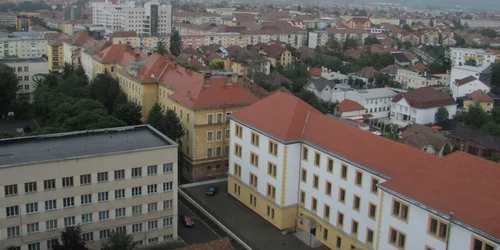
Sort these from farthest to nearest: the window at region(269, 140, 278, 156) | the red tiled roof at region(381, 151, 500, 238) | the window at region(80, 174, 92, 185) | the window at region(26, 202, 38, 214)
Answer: the window at region(269, 140, 278, 156) → the window at region(80, 174, 92, 185) → the window at region(26, 202, 38, 214) → the red tiled roof at region(381, 151, 500, 238)

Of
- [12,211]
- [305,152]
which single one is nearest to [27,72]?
[12,211]

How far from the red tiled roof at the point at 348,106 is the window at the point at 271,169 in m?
36.8

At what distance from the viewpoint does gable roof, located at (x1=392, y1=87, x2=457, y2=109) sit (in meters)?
70.9

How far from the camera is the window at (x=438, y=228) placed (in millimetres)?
23422

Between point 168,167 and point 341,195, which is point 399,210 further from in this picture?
point 168,167

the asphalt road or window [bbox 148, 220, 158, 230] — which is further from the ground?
window [bbox 148, 220, 158, 230]

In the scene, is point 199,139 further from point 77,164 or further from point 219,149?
point 77,164

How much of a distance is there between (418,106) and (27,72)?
166 feet

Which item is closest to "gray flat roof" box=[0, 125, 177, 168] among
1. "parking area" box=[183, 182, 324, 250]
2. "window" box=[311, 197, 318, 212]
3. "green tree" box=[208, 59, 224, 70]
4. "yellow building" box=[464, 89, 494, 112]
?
"parking area" box=[183, 182, 324, 250]

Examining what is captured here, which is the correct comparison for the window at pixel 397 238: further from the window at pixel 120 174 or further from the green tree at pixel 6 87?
the green tree at pixel 6 87

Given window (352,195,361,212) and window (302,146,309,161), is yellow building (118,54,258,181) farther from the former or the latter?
window (352,195,361,212)

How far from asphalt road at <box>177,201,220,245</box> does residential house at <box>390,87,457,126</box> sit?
44.1m

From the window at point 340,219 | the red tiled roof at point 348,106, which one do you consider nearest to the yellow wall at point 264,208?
the window at point 340,219

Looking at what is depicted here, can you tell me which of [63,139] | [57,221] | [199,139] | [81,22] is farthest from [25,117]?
[81,22]
